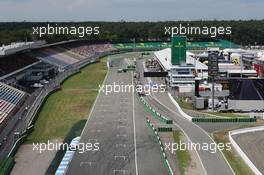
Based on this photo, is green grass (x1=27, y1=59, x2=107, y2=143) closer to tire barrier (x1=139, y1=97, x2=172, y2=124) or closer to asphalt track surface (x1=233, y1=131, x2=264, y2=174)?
tire barrier (x1=139, y1=97, x2=172, y2=124)

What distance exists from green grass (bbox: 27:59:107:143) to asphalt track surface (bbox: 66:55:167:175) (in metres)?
1.90

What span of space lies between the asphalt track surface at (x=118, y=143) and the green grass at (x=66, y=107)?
190cm

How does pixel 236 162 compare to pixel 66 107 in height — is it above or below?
below

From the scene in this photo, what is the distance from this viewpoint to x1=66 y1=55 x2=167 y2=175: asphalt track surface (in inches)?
1272

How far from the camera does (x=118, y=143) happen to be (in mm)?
38812

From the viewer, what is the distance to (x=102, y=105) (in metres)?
57.4

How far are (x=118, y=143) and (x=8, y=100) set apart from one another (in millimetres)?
17464

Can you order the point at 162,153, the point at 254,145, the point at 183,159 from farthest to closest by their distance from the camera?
1. the point at 254,145
2. the point at 162,153
3. the point at 183,159

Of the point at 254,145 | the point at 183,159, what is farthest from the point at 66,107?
the point at 254,145

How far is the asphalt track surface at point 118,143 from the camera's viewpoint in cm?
3231

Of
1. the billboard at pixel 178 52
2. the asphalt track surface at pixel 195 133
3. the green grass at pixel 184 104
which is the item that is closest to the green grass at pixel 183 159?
the asphalt track surface at pixel 195 133

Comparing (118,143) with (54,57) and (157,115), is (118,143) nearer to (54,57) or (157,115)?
(157,115)

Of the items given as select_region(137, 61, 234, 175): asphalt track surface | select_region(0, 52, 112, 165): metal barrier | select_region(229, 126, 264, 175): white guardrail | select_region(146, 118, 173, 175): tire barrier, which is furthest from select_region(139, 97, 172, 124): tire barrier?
select_region(0, 52, 112, 165): metal barrier

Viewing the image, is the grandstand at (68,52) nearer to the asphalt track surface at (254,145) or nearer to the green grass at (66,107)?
the green grass at (66,107)
